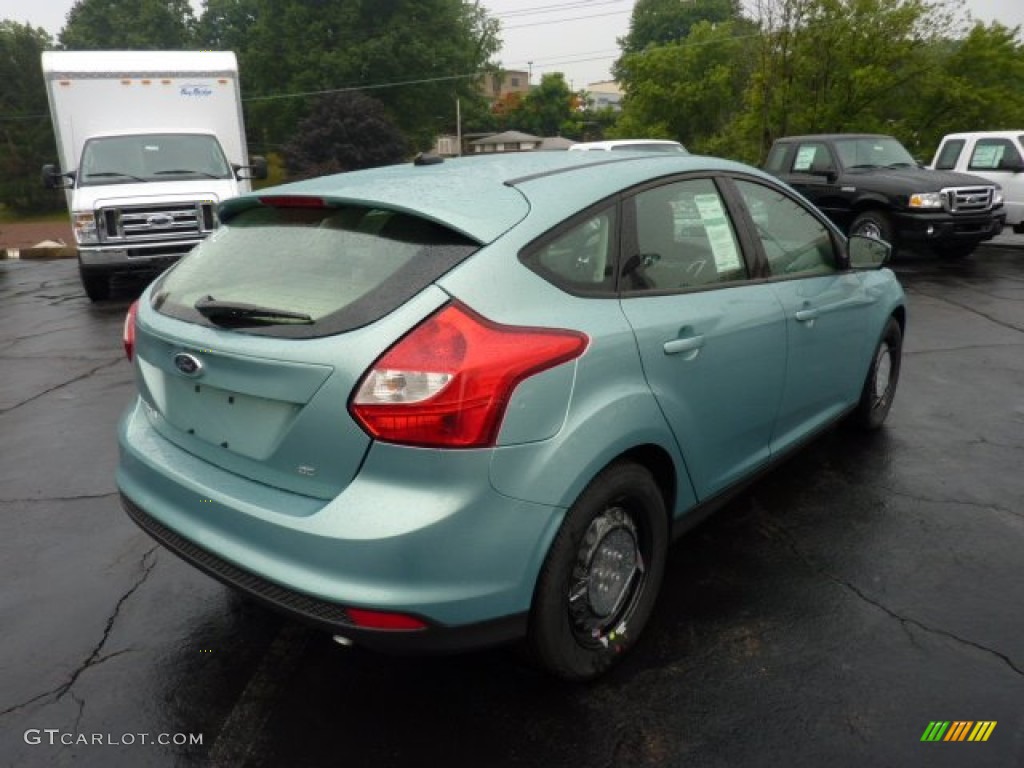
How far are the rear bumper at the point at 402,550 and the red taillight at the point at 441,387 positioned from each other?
60 millimetres

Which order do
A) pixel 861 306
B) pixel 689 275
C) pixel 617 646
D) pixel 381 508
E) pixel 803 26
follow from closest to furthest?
pixel 381 508, pixel 617 646, pixel 689 275, pixel 861 306, pixel 803 26

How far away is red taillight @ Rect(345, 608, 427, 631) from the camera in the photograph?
2.04 m

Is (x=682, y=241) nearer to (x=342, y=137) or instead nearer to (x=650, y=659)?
(x=650, y=659)

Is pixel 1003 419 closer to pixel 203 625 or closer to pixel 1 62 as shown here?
pixel 203 625

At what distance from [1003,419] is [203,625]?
15.8 feet

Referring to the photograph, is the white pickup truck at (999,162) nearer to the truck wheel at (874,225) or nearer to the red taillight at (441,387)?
the truck wheel at (874,225)

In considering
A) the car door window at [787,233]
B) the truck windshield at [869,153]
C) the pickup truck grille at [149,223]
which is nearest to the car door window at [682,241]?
the car door window at [787,233]

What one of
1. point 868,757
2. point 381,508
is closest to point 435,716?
point 381,508

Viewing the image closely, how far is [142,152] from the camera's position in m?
11.0

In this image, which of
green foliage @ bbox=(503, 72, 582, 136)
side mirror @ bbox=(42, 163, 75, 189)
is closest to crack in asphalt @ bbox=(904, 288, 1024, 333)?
side mirror @ bbox=(42, 163, 75, 189)

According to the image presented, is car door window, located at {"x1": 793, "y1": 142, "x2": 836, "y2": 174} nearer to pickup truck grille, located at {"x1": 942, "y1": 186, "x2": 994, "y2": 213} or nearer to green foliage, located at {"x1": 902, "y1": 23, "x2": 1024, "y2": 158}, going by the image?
pickup truck grille, located at {"x1": 942, "y1": 186, "x2": 994, "y2": 213}

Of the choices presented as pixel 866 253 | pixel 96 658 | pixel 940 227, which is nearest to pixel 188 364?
pixel 96 658

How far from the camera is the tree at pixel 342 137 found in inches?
1790

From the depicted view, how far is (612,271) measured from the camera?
2.54m
